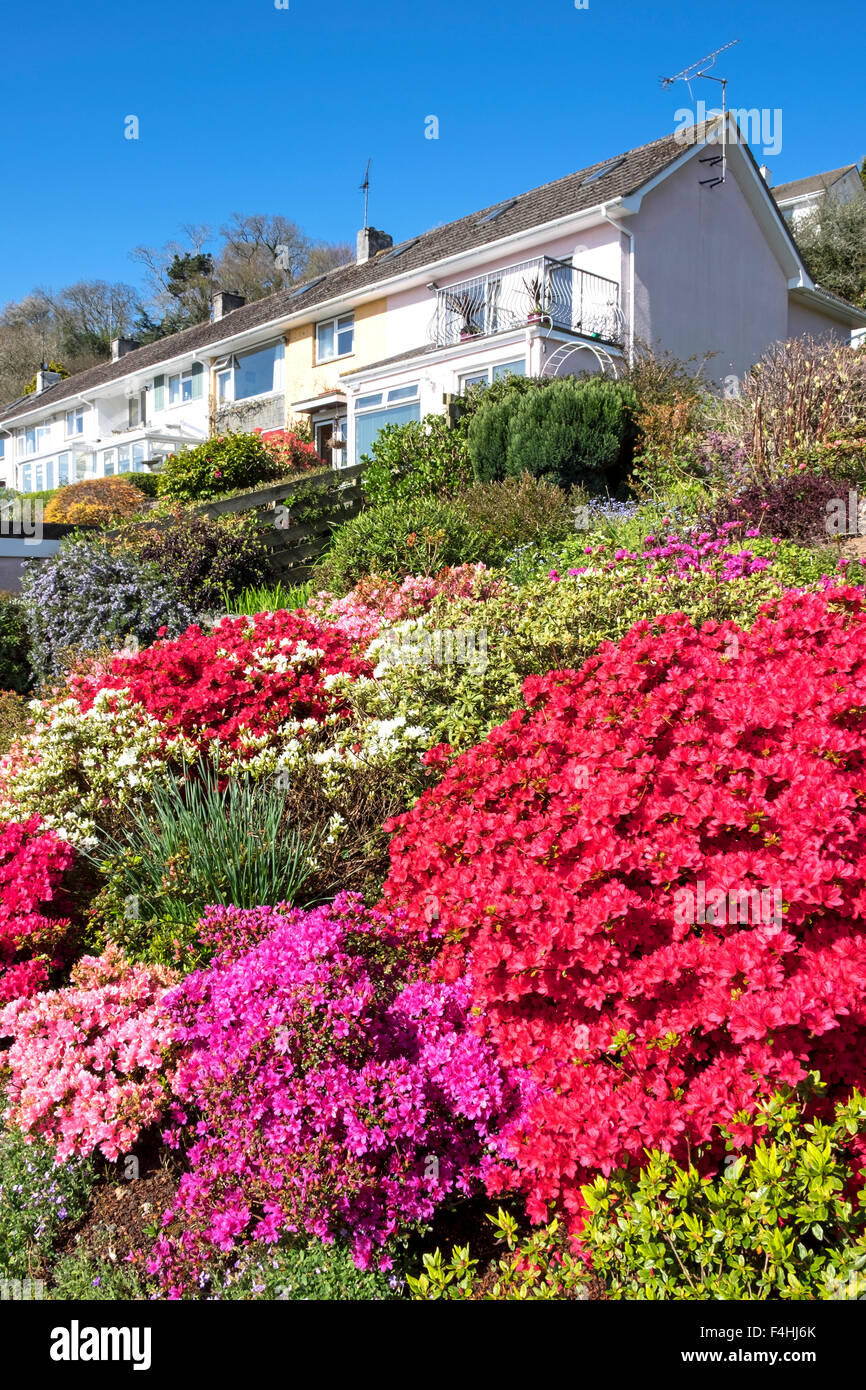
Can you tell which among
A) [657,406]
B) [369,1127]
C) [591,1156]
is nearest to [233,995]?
[369,1127]

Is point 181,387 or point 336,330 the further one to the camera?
point 181,387

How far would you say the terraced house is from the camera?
18312 mm

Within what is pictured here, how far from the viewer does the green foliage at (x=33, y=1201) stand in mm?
2770

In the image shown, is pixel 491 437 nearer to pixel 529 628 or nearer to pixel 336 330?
pixel 529 628

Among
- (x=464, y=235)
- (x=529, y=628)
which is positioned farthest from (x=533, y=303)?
(x=529, y=628)

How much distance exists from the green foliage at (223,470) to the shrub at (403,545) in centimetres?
1311

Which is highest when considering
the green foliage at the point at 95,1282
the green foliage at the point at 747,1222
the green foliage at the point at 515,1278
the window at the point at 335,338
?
the window at the point at 335,338

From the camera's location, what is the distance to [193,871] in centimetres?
393

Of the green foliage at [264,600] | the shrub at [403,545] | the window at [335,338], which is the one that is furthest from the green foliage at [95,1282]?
the window at [335,338]

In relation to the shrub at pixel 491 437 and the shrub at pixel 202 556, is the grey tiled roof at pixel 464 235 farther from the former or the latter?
the shrub at pixel 202 556

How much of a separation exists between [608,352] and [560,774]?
52.9 feet

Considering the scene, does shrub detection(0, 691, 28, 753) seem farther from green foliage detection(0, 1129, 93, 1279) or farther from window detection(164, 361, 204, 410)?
window detection(164, 361, 204, 410)

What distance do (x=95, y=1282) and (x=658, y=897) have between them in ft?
6.21

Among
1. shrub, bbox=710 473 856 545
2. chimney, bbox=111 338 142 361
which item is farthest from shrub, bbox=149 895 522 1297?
chimney, bbox=111 338 142 361
